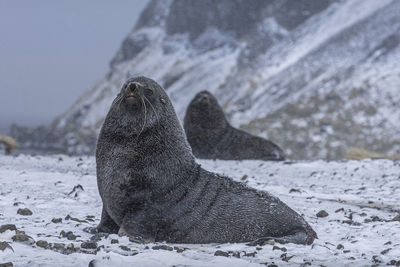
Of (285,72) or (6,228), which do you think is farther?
(285,72)

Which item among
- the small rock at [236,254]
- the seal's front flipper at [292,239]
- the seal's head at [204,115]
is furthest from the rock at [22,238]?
the seal's head at [204,115]

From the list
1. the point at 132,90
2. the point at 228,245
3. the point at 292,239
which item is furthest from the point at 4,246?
the point at 292,239

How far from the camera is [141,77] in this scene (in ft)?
17.2

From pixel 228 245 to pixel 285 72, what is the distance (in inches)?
1071

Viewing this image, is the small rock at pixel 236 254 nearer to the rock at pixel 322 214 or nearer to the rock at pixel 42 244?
the rock at pixel 42 244

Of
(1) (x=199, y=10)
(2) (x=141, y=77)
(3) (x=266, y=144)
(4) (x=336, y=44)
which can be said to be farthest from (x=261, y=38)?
(2) (x=141, y=77)

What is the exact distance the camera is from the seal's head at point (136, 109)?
195 inches

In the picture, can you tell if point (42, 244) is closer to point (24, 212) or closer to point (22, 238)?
point (22, 238)

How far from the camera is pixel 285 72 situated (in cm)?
3117

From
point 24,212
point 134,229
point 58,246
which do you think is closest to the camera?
point 58,246

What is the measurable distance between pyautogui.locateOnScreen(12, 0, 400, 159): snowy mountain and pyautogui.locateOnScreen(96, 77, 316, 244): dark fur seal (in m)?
12.8

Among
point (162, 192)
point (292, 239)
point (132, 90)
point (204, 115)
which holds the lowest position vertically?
point (292, 239)

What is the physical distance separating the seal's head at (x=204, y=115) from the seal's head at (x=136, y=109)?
738 cm

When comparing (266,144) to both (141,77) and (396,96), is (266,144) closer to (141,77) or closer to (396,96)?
(141,77)
